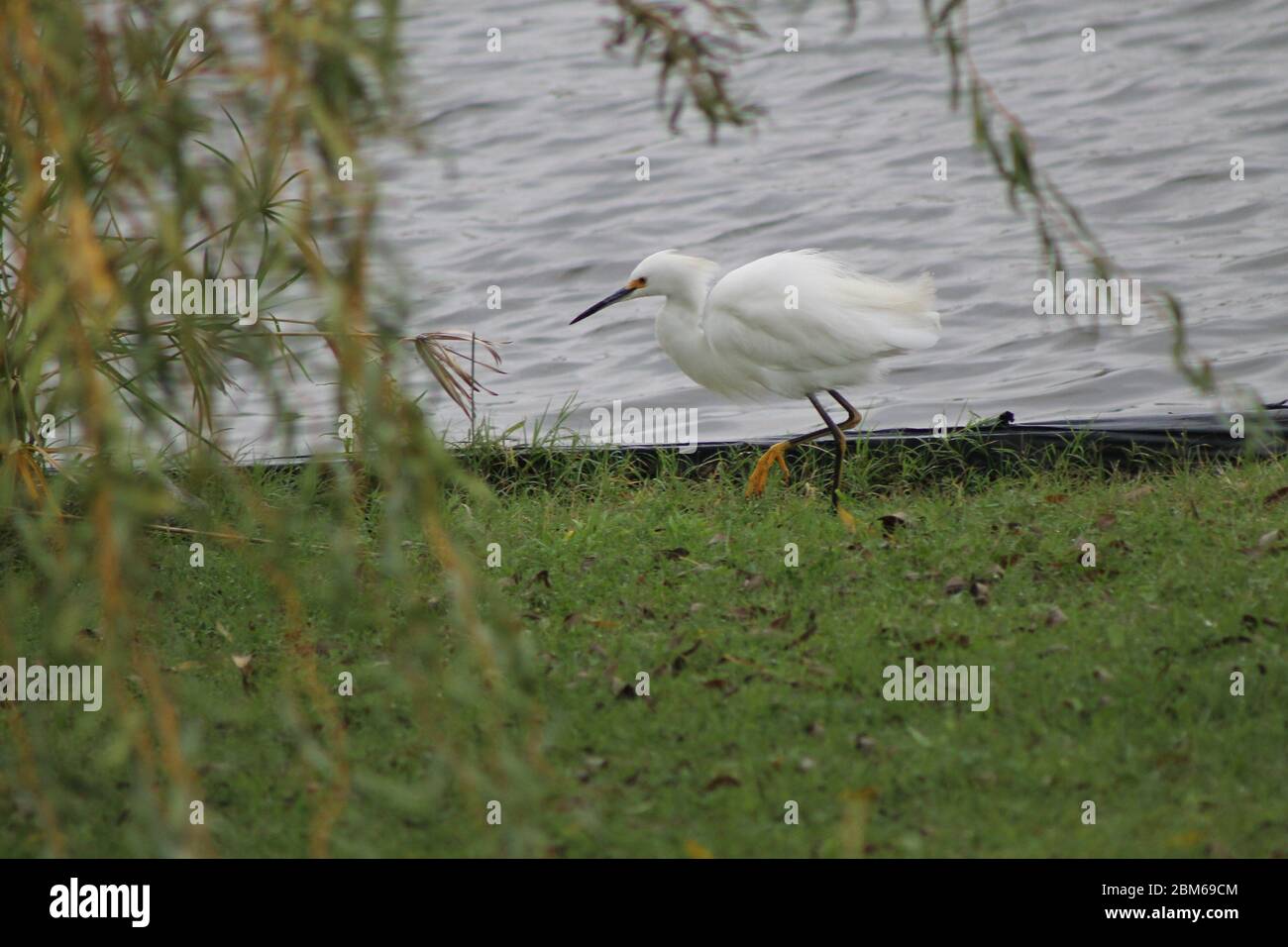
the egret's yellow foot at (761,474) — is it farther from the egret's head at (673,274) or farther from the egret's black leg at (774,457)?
the egret's head at (673,274)

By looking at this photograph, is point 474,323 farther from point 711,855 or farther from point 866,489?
point 711,855

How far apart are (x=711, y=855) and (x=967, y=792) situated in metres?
0.70

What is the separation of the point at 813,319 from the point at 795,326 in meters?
0.09

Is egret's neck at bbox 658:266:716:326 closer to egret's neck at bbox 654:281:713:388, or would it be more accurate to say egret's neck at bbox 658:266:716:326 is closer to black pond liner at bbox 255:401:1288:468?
egret's neck at bbox 654:281:713:388

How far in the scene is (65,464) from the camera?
18.0 ft

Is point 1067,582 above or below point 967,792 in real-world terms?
above

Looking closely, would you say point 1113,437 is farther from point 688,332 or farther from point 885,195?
Result: point 885,195

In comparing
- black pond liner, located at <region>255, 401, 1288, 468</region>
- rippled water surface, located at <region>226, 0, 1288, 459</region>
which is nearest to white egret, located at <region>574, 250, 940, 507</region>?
black pond liner, located at <region>255, 401, 1288, 468</region>

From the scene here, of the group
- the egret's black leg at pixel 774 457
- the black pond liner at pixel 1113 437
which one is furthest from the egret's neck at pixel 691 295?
the black pond liner at pixel 1113 437

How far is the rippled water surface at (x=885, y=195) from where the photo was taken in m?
8.73

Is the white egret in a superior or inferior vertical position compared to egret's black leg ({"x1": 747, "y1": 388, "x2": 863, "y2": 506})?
superior

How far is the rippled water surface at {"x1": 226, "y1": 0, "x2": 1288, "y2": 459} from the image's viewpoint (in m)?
8.73

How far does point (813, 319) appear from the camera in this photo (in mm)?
6145
